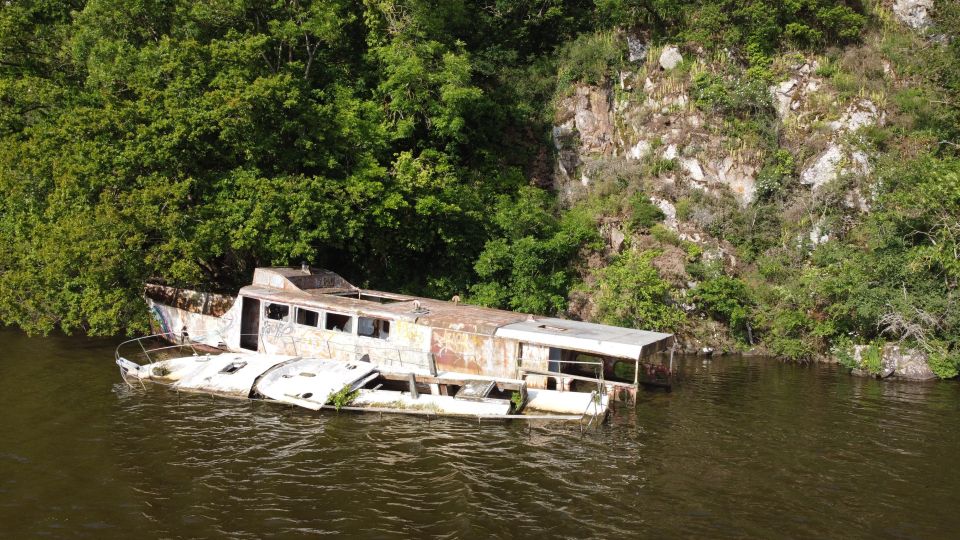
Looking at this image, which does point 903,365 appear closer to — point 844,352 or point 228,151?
point 844,352

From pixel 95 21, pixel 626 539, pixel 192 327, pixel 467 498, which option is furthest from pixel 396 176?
pixel 626 539

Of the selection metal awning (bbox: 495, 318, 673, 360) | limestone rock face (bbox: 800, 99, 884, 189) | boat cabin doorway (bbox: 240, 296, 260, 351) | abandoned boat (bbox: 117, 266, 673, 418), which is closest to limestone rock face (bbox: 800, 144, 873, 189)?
limestone rock face (bbox: 800, 99, 884, 189)

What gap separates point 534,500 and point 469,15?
33.8 m

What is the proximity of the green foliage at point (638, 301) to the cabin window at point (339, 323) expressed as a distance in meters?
11.0

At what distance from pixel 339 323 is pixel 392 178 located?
333 inches

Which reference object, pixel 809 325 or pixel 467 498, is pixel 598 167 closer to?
pixel 809 325

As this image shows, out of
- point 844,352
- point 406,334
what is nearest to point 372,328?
point 406,334

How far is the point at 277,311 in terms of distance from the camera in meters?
24.9

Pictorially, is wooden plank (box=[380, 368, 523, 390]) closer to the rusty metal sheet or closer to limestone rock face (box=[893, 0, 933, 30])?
the rusty metal sheet

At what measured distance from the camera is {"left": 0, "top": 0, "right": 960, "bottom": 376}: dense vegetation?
2541 centimetres

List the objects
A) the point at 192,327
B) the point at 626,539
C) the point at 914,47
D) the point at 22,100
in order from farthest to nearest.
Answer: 1. the point at 914,47
2. the point at 22,100
3. the point at 192,327
4. the point at 626,539

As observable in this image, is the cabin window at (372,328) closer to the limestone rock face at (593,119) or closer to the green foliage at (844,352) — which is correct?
the green foliage at (844,352)

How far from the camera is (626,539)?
43.0 feet

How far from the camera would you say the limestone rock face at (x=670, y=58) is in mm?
37031
